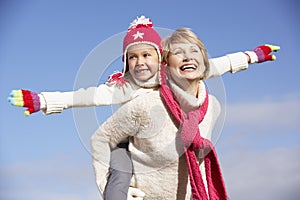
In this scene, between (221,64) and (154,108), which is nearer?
(154,108)

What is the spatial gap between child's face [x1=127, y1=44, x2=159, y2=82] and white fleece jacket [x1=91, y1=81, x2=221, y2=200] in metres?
0.06

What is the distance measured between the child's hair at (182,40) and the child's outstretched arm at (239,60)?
0.38 ft

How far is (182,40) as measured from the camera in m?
1.61

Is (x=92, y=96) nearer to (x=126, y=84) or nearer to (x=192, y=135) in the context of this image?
(x=126, y=84)

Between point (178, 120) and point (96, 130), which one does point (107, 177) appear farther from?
point (178, 120)

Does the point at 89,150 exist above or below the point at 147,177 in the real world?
above

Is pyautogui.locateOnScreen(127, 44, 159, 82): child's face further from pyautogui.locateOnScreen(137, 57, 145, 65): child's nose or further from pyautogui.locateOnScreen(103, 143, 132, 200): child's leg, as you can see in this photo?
pyautogui.locateOnScreen(103, 143, 132, 200): child's leg

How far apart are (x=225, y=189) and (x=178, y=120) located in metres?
0.28

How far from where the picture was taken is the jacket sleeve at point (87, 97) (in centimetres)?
149

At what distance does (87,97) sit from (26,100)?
20 cm

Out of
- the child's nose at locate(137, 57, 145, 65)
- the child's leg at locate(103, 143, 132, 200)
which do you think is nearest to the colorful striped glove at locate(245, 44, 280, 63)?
the child's nose at locate(137, 57, 145, 65)

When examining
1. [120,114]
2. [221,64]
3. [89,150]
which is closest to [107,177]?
[89,150]

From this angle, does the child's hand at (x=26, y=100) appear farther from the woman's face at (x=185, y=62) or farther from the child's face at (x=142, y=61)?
the woman's face at (x=185, y=62)

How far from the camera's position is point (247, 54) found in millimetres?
1895
